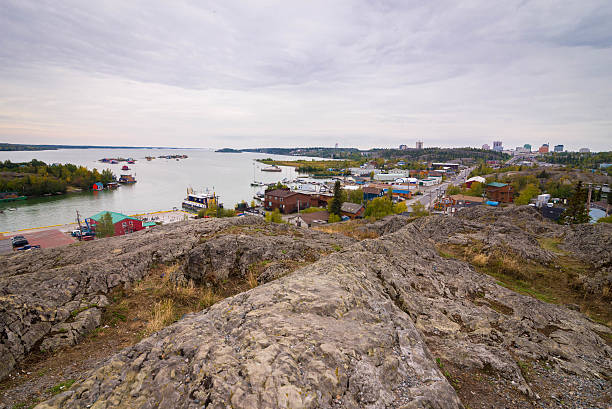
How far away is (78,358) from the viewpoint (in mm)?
4680

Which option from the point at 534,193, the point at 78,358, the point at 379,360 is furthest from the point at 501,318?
the point at 534,193

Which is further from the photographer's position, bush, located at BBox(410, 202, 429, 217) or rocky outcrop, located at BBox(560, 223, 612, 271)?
bush, located at BBox(410, 202, 429, 217)

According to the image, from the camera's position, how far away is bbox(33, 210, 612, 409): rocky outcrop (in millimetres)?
2795

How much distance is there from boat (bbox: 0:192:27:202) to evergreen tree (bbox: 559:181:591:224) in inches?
4129

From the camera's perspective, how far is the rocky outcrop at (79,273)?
4.85 metres

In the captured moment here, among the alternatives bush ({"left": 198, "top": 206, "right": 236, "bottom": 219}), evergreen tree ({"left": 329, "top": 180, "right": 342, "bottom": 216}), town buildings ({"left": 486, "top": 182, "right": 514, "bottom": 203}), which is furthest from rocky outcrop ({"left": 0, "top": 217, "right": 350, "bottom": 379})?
town buildings ({"left": 486, "top": 182, "right": 514, "bottom": 203})

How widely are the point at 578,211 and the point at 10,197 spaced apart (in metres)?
107

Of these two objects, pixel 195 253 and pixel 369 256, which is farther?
pixel 195 253

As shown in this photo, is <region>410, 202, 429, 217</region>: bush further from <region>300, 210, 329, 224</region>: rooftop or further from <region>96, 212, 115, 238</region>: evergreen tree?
<region>96, 212, 115, 238</region>: evergreen tree

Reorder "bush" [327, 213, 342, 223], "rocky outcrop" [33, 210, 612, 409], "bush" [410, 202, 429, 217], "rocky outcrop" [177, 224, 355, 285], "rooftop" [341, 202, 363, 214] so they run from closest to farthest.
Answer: "rocky outcrop" [33, 210, 612, 409] < "rocky outcrop" [177, 224, 355, 285] < "bush" [410, 202, 429, 217] < "bush" [327, 213, 342, 223] < "rooftop" [341, 202, 363, 214]

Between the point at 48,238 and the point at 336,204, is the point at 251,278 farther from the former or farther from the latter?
the point at 48,238

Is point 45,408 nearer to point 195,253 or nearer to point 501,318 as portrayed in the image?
point 195,253

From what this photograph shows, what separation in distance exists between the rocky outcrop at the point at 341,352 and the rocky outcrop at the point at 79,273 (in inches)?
114

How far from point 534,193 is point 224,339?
66146 millimetres
